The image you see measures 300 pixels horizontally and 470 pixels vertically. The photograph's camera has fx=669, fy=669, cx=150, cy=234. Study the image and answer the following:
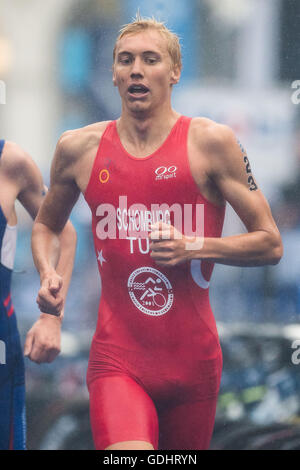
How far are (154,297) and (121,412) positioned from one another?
51cm

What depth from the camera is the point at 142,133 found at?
293cm

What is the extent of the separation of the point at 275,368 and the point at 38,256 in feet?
5.63

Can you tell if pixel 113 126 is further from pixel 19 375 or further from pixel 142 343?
pixel 19 375

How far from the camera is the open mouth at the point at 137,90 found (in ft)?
9.30

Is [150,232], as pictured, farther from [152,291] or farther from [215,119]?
[215,119]

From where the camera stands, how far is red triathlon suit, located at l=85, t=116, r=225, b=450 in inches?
112

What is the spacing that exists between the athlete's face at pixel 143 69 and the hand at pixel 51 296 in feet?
2.68

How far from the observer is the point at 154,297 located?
9.48 ft

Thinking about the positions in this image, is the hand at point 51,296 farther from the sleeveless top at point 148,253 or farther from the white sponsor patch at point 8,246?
the white sponsor patch at point 8,246

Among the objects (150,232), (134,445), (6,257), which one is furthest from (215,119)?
(134,445)

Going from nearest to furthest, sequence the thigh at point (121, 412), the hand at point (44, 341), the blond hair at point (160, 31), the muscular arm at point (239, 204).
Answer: the thigh at point (121, 412), the muscular arm at point (239, 204), the blond hair at point (160, 31), the hand at point (44, 341)

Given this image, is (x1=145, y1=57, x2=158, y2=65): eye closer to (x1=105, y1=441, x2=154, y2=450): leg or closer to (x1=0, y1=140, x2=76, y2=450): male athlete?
(x1=0, y1=140, x2=76, y2=450): male athlete

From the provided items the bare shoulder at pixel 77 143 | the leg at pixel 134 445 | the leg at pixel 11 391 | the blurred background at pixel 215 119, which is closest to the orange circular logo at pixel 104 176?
the bare shoulder at pixel 77 143
